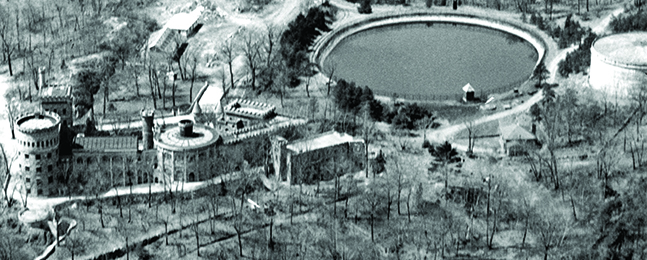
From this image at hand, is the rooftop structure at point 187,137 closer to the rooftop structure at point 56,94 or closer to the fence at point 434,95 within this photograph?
the rooftop structure at point 56,94

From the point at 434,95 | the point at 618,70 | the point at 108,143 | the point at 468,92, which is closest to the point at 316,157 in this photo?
the point at 108,143

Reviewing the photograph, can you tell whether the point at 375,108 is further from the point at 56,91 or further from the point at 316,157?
the point at 56,91

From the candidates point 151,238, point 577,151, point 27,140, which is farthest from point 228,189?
point 577,151

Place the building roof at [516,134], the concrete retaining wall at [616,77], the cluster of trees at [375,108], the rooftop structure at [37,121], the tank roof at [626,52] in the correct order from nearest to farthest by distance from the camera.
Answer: the rooftop structure at [37,121]
the building roof at [516,134]
the cluster of trees at [375,108]
the concrete retaining wall at [616,77]
the tank roof at [626,52]

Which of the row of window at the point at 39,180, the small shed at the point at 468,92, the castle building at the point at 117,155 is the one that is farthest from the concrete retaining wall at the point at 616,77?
the row of window at the point at 39,180

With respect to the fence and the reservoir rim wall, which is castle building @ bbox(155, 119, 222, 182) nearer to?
the fence

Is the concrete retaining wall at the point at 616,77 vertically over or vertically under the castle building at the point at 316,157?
over

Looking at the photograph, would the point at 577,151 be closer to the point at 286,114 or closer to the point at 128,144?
the point at 286,114
